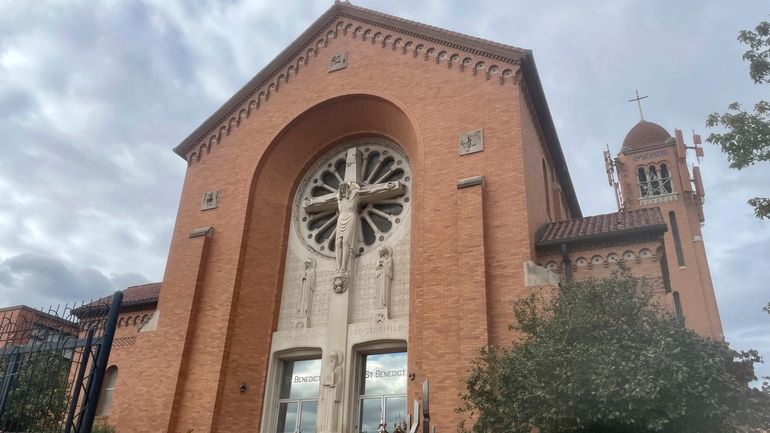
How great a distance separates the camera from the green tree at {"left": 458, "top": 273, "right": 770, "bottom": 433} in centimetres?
830

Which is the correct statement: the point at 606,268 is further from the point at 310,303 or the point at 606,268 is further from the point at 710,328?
the point at 710,328

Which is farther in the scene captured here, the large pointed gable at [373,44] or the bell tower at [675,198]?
the bell tower at [675,198]

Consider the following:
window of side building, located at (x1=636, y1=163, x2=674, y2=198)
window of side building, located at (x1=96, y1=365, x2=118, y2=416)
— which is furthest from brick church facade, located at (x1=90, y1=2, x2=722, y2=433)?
window of side building, located at (x1=636, y1=163, x2=674, y2=198)

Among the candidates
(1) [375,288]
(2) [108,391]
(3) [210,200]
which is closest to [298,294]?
(1) [375,288]

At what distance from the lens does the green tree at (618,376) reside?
830cm

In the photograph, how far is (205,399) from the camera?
1495 cm

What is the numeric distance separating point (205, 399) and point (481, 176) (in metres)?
9.14

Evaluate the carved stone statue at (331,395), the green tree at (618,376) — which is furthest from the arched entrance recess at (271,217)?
the green tree at (618,376)

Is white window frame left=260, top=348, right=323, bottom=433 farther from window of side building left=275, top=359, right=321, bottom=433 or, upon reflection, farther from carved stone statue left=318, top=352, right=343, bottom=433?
carved stone statue left=318, top=352, right=343, bottom=433

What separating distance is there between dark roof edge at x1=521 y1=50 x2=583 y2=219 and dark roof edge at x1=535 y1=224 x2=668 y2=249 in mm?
5215

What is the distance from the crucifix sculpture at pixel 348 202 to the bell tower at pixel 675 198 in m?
20.3

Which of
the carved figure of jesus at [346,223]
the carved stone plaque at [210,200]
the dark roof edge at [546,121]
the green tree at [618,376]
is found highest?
the dark roof edge at [546,121]

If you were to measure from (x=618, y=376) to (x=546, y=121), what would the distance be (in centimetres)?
1097

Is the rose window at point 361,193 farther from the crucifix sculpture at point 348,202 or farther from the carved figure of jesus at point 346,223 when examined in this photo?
the carved figure of jesus at point 346,223
